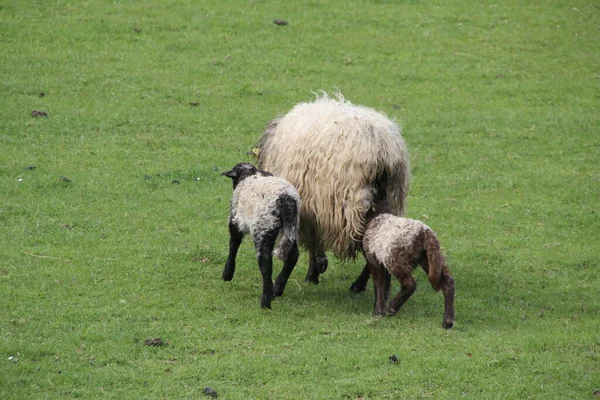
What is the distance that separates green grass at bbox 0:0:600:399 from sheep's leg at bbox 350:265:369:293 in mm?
91

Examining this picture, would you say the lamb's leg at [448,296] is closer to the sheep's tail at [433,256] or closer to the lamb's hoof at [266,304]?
the sheep's tail at [433,256]

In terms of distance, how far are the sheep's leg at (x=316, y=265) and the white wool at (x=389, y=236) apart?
1202 mm

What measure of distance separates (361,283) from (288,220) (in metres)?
1.49

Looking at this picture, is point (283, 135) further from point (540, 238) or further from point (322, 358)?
point (540, 238)

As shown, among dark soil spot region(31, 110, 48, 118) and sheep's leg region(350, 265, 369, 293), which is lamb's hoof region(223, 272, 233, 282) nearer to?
sheep's leg region(350, 265, 369, 293)

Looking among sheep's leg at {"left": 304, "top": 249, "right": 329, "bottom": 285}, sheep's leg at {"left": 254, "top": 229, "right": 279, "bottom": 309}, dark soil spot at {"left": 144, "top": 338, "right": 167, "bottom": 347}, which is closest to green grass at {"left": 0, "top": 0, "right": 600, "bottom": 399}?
dark soil spot at {"left": 144, "top": 338, "right": 167, "bottom": 347}

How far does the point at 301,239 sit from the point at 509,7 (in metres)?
12.1

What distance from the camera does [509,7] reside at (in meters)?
20.4

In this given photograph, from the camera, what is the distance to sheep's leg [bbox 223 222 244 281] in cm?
971

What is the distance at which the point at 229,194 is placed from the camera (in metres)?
13.0

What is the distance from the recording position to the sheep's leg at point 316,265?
10418 millimetres

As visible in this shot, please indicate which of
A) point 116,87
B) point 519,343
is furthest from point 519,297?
point 116,87

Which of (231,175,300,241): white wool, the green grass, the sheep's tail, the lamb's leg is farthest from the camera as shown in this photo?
(231,175,300,241): white wool

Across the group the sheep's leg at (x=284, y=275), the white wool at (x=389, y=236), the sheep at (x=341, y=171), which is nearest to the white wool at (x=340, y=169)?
the sheep at (x=341, y=171)
